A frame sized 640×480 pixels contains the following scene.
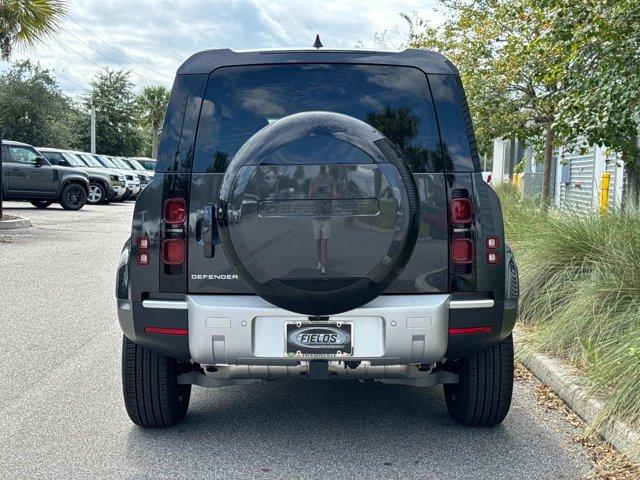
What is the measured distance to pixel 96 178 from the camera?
2680cm

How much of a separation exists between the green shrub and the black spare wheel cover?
5.40 feet

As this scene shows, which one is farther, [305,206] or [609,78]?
[609,78]

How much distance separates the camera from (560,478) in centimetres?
381

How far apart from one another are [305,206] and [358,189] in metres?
0.25

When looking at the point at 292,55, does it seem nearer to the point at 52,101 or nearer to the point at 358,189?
the point at 358,189

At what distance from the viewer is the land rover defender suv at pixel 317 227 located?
143 inches

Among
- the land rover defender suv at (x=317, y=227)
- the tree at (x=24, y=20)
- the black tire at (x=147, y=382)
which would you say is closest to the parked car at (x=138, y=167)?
the tree at (x=24, y=20)

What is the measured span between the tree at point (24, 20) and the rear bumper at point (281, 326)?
48.6 ft

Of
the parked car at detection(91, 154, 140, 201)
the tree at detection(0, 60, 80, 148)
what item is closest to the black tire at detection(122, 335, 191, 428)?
the parked car at detection(91, 154, 140, 201)

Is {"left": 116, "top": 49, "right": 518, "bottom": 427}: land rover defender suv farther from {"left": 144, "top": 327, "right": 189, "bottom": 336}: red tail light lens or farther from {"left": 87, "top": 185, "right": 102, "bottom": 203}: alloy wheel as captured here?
{"left": 87, "top": 185, "right": 102, "bottom": 203}: alloy wheel

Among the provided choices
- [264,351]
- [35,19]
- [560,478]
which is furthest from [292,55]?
[35,19]

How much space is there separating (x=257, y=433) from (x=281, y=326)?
3.01 ft

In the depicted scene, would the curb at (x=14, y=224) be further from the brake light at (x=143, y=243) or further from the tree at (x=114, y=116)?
the tree at (x=114, y=116)

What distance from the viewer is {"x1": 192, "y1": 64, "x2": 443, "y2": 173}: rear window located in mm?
3912
